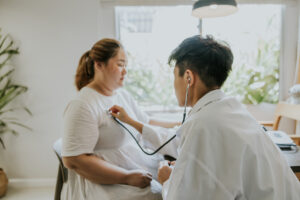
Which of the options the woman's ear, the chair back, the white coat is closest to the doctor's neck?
the white coat

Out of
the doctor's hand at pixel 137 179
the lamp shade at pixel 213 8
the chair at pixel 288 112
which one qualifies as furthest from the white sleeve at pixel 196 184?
the chair at pixel 288 112

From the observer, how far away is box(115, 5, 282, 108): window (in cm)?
247

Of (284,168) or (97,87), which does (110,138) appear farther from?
(284,168)

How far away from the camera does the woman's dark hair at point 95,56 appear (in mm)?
1269

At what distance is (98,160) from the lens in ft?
3.64

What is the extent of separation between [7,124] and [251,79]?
2726mm

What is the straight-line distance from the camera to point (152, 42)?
Answer: 8.29 feet

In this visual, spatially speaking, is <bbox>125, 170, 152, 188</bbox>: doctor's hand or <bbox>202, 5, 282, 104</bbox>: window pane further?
<bbox>202, 5, 282, 104</bbox>: window pane

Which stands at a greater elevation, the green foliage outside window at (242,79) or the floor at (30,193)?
the green foliage outside window at (242,79)

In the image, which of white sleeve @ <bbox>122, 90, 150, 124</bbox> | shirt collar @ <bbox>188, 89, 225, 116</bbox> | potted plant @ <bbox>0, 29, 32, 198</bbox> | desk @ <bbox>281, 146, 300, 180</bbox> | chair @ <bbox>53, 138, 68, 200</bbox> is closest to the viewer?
shirt collar @ <bbox>188, 89, 225, 116</bbox>

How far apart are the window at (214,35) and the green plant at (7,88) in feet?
3.75

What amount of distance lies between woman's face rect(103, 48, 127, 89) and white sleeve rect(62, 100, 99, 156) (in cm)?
26

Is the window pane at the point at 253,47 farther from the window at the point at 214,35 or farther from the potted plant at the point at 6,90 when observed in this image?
the potted plant at the point at 6,90

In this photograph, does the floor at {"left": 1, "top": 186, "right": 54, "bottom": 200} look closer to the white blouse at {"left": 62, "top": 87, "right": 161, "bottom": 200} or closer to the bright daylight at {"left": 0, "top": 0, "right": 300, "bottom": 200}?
the bright daylight at {"left": 0, "top": 0, "right": 300, "bottom": 200}
